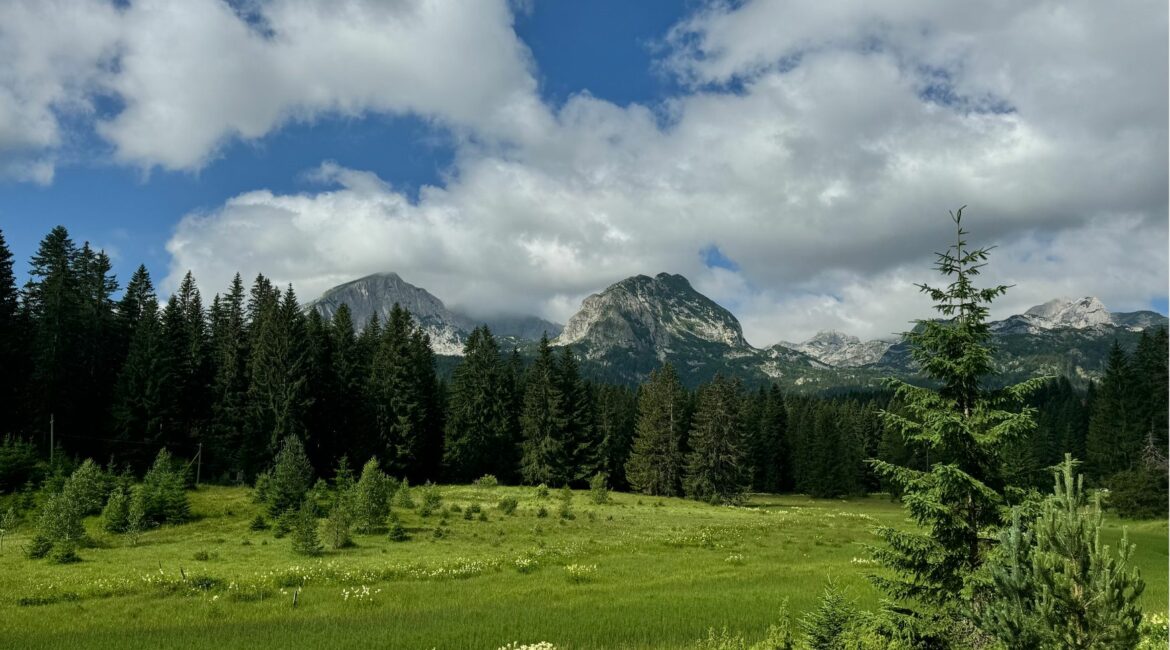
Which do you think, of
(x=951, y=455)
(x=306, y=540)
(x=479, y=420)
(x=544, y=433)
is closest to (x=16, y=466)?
(x=306, y=540)

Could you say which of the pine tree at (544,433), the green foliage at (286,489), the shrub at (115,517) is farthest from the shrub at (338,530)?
the pine tree at (544,433)

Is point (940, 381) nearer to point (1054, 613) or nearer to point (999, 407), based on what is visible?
point (999, 407)

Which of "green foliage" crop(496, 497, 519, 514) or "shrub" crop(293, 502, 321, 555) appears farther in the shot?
"green foliage" crop(496, 497, 519, 514)

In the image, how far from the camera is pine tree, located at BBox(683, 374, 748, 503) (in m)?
72.9

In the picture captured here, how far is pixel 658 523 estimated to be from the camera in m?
42.8

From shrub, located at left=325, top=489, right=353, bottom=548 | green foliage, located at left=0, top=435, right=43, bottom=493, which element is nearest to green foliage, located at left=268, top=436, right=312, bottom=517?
shrub, located at left=325, top=489, right=353, bottom=548

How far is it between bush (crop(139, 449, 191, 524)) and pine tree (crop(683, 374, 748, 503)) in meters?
52.2

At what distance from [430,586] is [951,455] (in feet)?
56.7

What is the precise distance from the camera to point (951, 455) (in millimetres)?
13055

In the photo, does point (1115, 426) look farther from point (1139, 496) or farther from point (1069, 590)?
point (1069, 590)

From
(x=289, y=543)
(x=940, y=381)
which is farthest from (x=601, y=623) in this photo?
(x=289, y=543)

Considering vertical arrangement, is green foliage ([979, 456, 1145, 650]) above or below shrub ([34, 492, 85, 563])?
above

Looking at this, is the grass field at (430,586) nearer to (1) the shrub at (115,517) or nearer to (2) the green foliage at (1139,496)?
(1) the shrub at (115,517)

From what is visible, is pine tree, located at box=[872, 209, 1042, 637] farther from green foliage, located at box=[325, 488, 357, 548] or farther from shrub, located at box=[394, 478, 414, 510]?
shrub, located at box=[394, 478, 414, 510]
